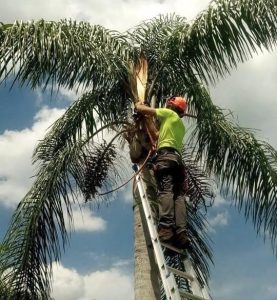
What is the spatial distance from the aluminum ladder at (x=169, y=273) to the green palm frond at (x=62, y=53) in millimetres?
2101

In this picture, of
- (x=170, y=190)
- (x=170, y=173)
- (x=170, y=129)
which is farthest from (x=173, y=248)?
(x=170, y=129)

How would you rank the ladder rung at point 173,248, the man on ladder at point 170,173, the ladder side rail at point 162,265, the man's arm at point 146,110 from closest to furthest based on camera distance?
the ladder side rail at point 162,265
the ladder rung at point 173,248
the man on ladder at point 170,173
the man's arm at point 146,110

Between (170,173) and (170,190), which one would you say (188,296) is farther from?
(170,173)

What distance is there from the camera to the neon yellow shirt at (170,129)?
6.91 m

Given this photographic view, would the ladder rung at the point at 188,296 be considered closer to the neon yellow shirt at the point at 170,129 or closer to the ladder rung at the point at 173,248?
the ladder rung at the point at 173,248

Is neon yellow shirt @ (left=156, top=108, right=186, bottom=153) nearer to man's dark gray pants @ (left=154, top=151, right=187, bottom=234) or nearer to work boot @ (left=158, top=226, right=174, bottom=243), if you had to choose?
man's dark gray pants @ (left=154, top=151, right=187, bottom=234)

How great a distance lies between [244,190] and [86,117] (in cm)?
228

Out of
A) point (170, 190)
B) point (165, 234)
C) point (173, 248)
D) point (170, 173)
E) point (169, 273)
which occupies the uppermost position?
point (170, 173)

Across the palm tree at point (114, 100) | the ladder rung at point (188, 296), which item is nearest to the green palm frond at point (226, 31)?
the palm tree at point (114, 100)

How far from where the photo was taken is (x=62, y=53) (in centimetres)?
836

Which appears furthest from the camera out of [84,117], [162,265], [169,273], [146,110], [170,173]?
[84,117]

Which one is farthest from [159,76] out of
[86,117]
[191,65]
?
[86,117]

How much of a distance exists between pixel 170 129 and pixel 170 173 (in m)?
0.53

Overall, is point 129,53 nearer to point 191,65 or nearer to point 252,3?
point 191,65
